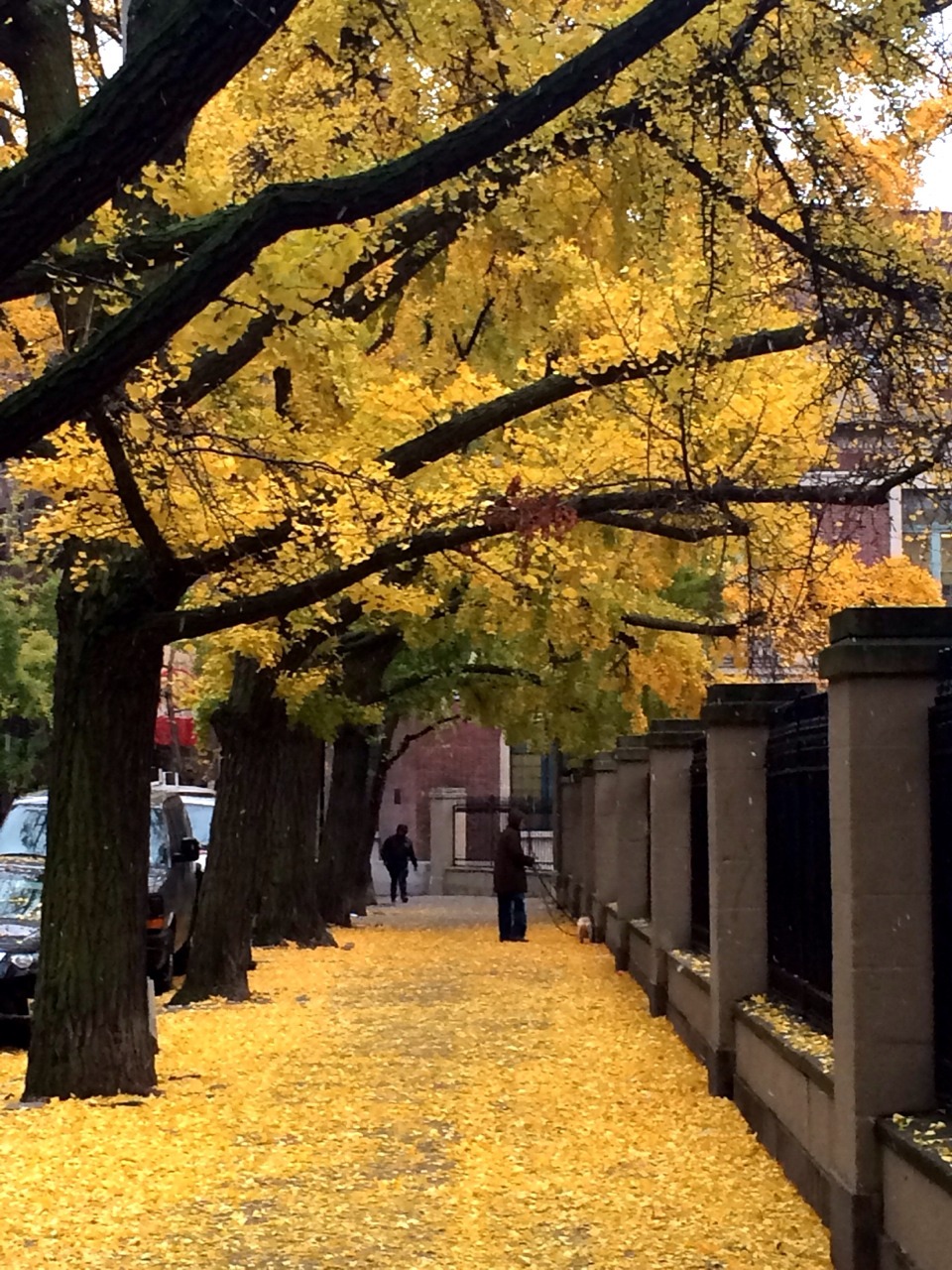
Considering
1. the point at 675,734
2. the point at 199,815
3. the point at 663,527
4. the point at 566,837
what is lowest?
the point at 566,837

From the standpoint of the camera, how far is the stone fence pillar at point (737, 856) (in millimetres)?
10484

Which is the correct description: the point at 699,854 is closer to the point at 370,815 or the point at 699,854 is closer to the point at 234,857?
the point at 234,857

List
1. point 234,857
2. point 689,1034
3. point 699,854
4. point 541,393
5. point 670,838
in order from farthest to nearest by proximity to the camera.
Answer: point 234,857 → point 670,838 → point 699,854 → point 689,1034 → point 541,393

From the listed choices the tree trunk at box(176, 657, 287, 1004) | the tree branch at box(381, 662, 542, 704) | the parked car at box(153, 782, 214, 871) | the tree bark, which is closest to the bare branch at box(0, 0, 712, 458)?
the tree bark

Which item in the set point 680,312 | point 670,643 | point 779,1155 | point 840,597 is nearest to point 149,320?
point 779,1155

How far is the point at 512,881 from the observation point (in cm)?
2447

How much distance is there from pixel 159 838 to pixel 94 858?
28.1ft

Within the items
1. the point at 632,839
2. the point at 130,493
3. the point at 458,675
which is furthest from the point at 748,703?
the point at 458,675

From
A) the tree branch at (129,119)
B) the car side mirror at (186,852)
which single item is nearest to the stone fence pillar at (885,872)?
the tree branch at (129,119)

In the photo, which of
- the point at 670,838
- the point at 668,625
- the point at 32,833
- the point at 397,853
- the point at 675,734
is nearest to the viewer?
the point at 675,734

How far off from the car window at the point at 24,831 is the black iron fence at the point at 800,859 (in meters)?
9.94

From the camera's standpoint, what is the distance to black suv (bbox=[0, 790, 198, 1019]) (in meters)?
13.4

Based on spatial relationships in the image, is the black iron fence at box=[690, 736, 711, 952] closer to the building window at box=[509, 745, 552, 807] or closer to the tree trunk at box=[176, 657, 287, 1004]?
the tree trunk at box=[176, 657, 287, 1004]

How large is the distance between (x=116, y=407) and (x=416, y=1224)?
14.3 ft
